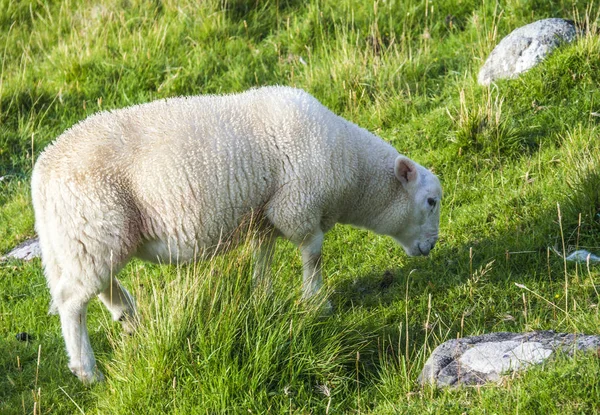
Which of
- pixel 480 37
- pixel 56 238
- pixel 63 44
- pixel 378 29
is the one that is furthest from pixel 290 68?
pixel 56 238

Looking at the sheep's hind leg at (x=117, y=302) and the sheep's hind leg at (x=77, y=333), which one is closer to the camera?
the sheep's hind leg at (x=77, y=333)

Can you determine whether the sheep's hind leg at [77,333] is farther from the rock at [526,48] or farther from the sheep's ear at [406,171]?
the rock at [526,48]

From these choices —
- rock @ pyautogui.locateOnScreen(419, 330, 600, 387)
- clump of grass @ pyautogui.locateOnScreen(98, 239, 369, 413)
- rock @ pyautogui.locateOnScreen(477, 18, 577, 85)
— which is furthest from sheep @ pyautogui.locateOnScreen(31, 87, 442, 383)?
rock @ pyautogui.locateOnScreen(477, 18, 577, 85)

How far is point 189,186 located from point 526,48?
4.08 meters

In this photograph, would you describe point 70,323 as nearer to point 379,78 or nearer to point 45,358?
point 45,358

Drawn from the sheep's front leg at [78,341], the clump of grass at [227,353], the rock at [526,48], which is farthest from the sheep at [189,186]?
the rock at [526,48]

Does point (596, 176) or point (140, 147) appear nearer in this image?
point (140, 147)

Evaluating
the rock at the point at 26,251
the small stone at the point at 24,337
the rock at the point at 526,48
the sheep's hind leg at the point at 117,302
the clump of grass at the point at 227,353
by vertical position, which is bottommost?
the rock at the point at 26,251

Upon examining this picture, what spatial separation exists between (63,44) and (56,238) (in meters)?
5.37

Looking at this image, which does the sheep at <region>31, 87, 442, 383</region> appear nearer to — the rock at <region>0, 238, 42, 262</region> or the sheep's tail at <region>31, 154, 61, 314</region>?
the sheep's tail at <region>31, 154, 61, 314</region>

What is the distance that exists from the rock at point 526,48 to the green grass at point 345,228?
183 mm

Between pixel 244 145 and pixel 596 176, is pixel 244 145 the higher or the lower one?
the higher one

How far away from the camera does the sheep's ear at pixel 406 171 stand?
6.55m

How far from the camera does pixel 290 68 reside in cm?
986
